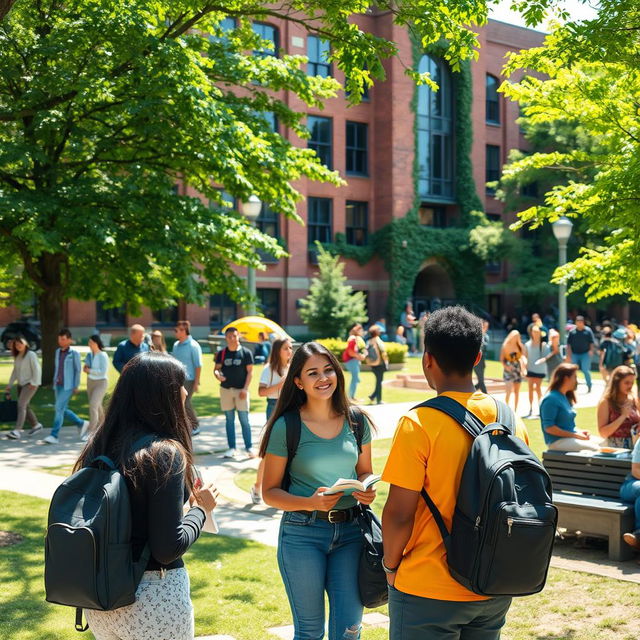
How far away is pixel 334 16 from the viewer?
33.1ft

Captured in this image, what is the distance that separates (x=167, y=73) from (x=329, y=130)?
28.8 metres

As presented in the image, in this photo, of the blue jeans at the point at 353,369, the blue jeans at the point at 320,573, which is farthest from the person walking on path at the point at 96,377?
the blue jeans at the point at 320,573

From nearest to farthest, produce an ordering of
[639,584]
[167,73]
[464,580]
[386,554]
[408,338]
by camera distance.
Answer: [464,580] < [386,554] < [639,584] < [167,73] < [408,338]

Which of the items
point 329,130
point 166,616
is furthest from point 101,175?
point 329,130

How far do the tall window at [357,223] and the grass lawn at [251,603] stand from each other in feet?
121

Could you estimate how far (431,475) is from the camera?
2.92 m

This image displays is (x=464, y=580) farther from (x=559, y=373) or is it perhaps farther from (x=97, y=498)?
(x=559, y=373)

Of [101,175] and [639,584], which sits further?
[101,175]

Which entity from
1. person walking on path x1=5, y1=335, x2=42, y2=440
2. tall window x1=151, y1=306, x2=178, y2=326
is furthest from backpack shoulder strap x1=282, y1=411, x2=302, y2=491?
tall window x1=151, y1=306, x2=178, y2=326

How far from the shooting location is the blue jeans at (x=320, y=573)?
3766mm

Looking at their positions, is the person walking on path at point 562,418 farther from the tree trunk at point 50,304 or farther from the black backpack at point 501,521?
the tree trunk at point 50,304

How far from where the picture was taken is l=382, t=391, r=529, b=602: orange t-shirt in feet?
9.52

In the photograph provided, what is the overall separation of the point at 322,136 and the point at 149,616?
40.5 metres

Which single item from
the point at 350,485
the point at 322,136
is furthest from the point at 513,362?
the point at 322,136
